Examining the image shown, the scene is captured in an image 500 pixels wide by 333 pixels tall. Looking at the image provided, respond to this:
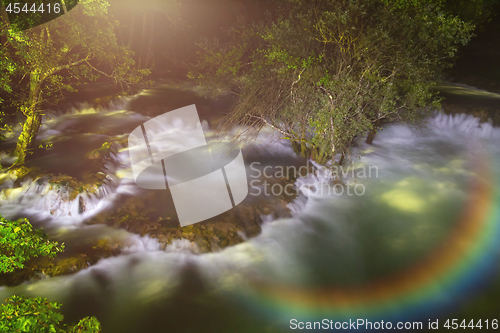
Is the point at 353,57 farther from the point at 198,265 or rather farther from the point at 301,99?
the point at 198,265

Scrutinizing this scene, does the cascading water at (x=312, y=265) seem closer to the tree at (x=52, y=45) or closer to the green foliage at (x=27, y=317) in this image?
the tree at (x=52, y=45)

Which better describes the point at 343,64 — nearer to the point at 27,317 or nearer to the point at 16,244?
the point at 16,244

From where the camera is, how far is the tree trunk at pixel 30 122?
1038 cm

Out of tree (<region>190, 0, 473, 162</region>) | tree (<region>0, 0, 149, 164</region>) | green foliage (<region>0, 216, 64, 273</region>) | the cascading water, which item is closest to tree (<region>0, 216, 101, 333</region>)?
green foliage (<region>0, 216, 64, 273</region>)

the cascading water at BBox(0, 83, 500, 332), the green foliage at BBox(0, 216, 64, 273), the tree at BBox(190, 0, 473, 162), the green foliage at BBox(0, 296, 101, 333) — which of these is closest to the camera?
the green foliage at BBox(0, 296, 101, 333)

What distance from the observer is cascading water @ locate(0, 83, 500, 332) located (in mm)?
7277

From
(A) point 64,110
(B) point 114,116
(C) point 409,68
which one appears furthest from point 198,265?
(A) point 64,110

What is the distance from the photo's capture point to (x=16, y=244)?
4152 millimetres

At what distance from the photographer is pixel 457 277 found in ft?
27.1

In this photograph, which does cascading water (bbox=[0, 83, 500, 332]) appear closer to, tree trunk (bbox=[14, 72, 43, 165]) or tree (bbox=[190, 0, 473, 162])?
tree trunk (bbox=[14, 72, 43, 165])

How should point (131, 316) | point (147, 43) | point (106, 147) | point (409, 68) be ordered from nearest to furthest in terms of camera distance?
1. point (131, 316)
2. point (409, 68)
3. point (106, 147)
4. point (147, 43)

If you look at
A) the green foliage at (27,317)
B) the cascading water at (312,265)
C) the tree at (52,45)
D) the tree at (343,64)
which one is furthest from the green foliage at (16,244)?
the tree at (343,64)

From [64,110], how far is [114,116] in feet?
8.12

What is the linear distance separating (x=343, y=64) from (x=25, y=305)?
10.3 meters
